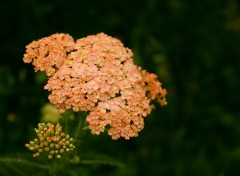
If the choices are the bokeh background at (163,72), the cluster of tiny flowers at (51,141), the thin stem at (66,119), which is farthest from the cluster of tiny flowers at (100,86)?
the bokeh background at (163,72)

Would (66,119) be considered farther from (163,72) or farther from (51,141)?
(163,72)

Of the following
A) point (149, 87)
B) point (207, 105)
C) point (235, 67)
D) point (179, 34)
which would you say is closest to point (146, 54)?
point (179, 34)

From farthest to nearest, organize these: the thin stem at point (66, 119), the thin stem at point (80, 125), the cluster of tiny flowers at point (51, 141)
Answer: the thin stem at point (66, 119) → the thin stem at point (80, 125) → the cluster of tiny flowers at point (51, 141)

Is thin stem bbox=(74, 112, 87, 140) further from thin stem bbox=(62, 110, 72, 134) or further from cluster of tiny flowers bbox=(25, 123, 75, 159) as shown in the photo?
cluster of tiny flowers bbox=(25, 123, 75, 159)

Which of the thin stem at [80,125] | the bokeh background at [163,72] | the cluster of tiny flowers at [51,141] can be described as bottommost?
the cluster of tiny flowers at [51,141]

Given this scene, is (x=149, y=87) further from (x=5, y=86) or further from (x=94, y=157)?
(x=5, y=86)

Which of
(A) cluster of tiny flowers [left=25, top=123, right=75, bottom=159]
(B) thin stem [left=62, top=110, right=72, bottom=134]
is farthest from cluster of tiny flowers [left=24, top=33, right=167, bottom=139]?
(B) thin stem [left=62, top=110, right=72, bottom=134]

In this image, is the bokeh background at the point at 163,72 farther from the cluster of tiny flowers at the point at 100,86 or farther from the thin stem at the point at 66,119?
the cluster of tiny flowers at the point at 100,86
